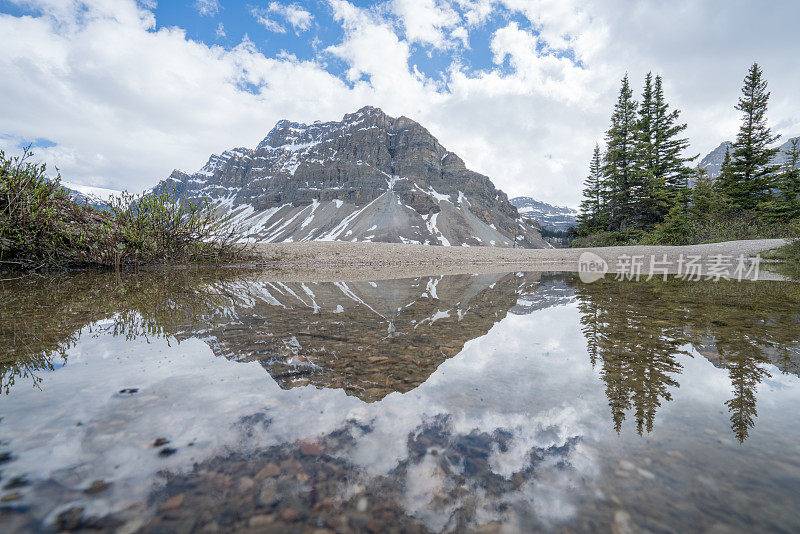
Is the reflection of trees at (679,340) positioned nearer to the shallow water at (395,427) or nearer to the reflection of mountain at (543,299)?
the shallow water at (395,427)

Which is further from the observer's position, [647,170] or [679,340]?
[647,170]

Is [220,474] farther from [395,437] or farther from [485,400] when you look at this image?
[485,400]

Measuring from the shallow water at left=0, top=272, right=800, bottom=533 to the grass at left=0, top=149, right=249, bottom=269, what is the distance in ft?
20.3

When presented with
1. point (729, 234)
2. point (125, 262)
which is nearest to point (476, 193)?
point (729, 234)

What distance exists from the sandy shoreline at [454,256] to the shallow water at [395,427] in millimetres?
9963

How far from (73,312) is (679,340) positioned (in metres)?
7.16

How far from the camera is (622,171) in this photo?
107 feet

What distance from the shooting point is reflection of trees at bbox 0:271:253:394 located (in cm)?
264

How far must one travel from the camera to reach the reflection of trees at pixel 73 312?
8.67ft

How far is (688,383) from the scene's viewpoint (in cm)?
233

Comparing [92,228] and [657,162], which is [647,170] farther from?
[92,228]

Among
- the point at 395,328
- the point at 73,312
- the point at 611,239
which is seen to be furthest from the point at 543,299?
the point at 611,239

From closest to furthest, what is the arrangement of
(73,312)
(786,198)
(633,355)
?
1. (633,355)
2. (73,312)
3. (786,198)

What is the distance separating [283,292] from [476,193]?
176052mm
